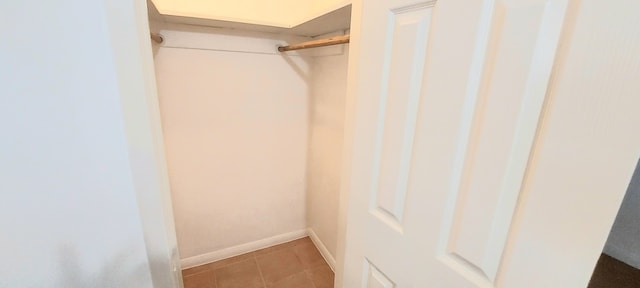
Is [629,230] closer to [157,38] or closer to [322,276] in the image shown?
[322,276]

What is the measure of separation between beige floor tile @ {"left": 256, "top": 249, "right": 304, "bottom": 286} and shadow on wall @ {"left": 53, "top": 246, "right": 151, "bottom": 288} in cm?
114

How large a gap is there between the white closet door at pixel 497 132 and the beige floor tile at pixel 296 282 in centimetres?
→ 117

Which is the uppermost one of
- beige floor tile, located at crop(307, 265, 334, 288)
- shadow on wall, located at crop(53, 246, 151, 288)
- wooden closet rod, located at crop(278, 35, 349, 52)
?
wooden closet rod, located at crop(278, 35, 349, 52)

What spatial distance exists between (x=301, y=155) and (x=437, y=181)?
1.49 meters

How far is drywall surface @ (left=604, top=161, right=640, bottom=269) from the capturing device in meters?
0.91

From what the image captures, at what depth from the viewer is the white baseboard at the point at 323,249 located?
1876 millimetres

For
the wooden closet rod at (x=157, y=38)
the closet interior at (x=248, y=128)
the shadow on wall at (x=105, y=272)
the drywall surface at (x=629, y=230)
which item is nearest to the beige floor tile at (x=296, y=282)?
the closet interior at (x=248, y=128)

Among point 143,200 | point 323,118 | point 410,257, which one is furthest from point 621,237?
point 143,200

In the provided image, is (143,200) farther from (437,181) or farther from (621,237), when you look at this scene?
(621,237)

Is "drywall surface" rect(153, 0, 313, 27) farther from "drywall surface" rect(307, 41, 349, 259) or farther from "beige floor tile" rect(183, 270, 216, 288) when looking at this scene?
"beige floor tile" rect(183, 270, 216, 288)

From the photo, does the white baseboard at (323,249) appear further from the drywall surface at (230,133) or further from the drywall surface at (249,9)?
the drywall surface at (249,9)

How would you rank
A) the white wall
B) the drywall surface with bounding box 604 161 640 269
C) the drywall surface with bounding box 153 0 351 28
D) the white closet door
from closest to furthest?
the white closet door
the white wall
the drywall surface with bounding box 604 161 640 269
the drywall surface with bounding box 153 0 351 28

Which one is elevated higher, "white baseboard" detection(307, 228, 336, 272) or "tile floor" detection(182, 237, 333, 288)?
"white baseboard" detection(307, 228, 336, 272)

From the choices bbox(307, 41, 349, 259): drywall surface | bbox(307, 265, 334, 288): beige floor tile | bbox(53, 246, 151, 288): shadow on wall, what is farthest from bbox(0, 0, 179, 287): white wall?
bbox(307, 265, 334, 288): beige floor tile
